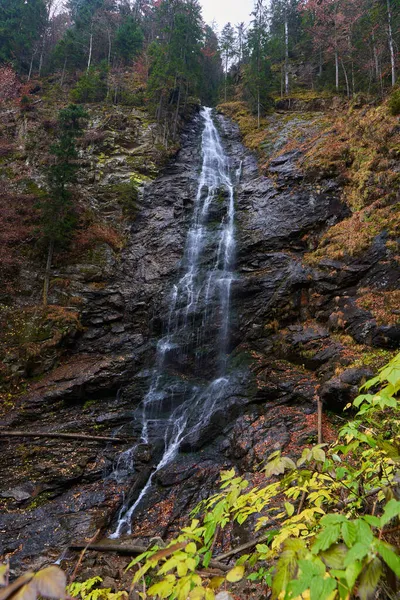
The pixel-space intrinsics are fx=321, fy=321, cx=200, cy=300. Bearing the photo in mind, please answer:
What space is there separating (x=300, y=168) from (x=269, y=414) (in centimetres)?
1359

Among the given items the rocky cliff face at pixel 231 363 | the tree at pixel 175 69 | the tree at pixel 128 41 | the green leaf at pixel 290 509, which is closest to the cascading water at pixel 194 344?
the rocky cliff face at pixel 231 363

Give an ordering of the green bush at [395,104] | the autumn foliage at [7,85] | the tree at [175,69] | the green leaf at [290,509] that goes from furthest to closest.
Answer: the tree at [175,69]
the autumn foliage at [7,85]
the green bush at [395,104]
the green leaf at [290,509]

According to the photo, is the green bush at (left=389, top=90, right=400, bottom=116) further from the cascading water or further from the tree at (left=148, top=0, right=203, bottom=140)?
the tree at (left=148, top=0, right=203, bottom=140)

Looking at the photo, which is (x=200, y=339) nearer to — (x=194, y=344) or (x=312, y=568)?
(x=194, y=344)

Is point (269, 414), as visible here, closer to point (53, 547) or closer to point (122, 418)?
point (122, 418)

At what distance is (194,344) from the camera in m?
12.9

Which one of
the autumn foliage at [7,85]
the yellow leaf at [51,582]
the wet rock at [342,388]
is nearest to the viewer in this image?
the yellow leaf at [51,582]

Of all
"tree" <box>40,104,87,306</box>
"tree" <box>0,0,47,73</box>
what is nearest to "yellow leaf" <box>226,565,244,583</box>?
"tree" <box>40,104,87,306</box>

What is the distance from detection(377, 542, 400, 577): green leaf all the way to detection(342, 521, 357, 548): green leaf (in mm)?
92

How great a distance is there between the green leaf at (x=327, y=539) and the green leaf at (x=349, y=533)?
1.1 inches

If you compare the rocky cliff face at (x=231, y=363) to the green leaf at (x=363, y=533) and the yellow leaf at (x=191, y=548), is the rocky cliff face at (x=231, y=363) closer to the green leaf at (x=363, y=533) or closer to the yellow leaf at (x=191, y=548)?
the yellow leaf at (x=191, y=548)

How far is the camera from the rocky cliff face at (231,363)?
7.99 m

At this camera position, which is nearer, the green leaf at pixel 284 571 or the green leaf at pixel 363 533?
the green leaf at pixel 363 533

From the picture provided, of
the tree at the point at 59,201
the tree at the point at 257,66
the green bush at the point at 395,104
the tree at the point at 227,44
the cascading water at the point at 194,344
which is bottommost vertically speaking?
the cascading water at the point at 194,344
